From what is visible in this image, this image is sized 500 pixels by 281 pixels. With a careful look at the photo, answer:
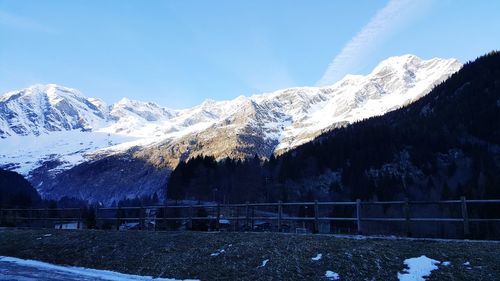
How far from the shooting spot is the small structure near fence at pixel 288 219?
25288mm

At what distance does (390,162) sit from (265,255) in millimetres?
124778

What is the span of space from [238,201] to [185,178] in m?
17.1

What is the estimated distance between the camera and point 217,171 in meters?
147

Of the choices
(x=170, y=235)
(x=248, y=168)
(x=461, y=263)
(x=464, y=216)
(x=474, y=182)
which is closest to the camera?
(x=461, y=263)

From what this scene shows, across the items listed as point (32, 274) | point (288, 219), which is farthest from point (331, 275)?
point (32, 274)

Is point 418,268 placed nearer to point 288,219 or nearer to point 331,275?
point 331,275

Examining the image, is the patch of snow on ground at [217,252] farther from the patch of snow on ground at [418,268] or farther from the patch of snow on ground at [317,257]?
the patch of snow on ground at [418,268]

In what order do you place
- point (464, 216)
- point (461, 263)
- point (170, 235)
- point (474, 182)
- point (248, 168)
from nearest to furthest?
point (461, 263) < point (464, 216) < point (170, 235) < point (474, 182) < point (248, 168)

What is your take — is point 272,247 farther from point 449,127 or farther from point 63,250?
point 449,127

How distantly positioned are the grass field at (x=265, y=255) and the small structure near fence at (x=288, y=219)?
2765 mm

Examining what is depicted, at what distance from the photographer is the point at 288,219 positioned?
26484 mm

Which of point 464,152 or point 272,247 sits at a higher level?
point 464,152

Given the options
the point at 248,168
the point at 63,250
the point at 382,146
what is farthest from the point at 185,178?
the point at 63,250

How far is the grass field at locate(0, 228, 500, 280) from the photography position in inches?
650
